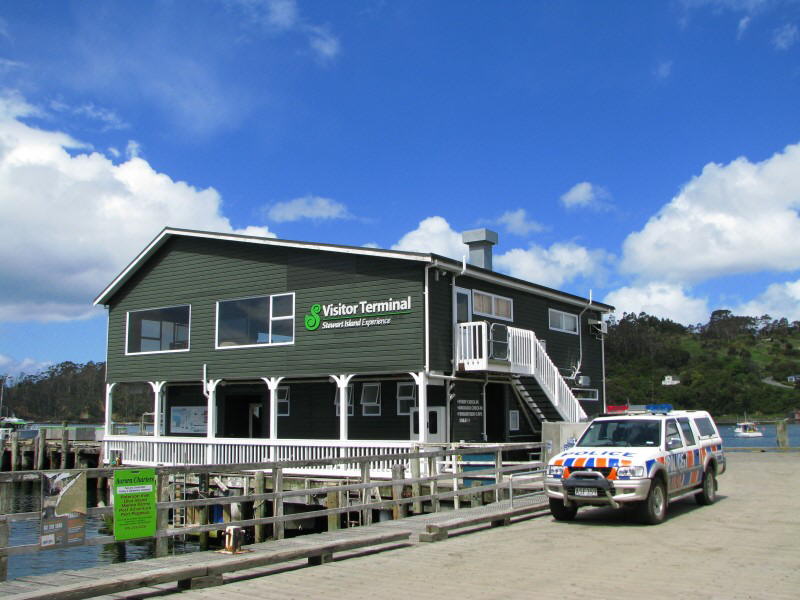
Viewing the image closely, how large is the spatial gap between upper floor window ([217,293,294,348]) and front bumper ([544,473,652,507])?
41.0 feet

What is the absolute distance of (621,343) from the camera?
9331 cm

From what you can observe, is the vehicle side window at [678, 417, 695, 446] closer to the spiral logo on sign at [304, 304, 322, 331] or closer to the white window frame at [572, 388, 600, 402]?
the spiral logo on sign at [304, 304, 322, 331]

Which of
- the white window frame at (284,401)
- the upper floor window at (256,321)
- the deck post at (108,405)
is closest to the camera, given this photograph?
the upper floor window at (256,321)

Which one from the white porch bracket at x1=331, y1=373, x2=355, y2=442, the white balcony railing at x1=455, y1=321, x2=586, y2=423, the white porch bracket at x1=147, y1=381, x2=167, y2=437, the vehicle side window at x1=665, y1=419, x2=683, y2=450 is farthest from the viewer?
the white porch bracket at x1=147, y1=381, x2=167, y2=437

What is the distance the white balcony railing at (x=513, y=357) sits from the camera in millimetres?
21391

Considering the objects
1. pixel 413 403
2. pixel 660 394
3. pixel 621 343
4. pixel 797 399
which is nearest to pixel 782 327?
pixel 797 399

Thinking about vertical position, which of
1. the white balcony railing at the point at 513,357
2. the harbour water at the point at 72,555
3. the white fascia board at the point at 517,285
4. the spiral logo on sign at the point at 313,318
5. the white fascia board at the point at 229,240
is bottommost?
the harbour water at the point at 72,555

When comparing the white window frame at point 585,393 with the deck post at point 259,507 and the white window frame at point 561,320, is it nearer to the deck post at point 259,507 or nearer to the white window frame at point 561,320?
the white window frame at point 561,320

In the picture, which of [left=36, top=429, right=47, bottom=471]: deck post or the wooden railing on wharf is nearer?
the wooden railing on wharf

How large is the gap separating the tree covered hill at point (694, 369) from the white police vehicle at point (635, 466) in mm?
61572

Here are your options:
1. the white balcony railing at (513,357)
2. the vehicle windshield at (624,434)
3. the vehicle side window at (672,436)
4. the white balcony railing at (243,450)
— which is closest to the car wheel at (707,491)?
the vehicle side window at (672,436)

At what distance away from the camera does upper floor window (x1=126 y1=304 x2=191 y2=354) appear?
86.9 feet

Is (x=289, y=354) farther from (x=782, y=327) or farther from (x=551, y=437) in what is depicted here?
(x=782, y=327)

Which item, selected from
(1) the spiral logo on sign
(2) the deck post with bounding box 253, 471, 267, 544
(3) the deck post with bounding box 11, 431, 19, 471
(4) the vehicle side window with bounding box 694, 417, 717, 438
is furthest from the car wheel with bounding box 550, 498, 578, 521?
(3) the deck post with bounding box 11, 431, 19, 471
